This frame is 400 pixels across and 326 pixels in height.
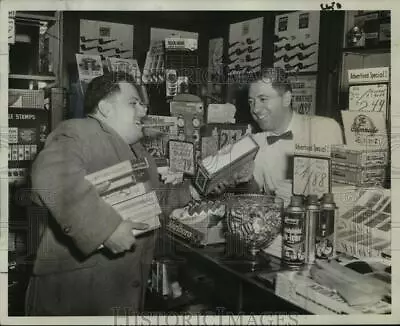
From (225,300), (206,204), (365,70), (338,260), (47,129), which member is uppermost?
(365,70)

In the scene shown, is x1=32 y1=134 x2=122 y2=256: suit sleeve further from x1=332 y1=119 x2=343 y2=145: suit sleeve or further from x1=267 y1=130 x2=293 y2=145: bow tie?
x1=332 y1=119 x2=343 y2=145: suit sleeve

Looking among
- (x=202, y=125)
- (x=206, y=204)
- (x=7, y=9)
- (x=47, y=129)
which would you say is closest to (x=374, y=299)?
(x=206, y=204)

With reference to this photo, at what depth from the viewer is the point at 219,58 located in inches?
47.1

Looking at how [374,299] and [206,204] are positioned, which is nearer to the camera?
[374,299]

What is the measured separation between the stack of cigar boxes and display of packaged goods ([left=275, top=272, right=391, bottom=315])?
27cm

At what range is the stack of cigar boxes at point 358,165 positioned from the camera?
1180 mm

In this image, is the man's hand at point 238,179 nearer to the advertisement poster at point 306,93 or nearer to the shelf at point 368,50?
the advertisement poster at point 306,93

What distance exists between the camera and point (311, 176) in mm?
1189

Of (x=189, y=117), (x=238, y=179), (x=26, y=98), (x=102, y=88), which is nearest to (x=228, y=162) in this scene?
(x=238, y=179)

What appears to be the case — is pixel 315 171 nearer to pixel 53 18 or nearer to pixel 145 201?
pixel 145 201

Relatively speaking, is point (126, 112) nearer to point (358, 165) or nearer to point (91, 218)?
point (91, 218)

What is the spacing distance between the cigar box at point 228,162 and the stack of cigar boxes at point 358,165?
0.21 metres

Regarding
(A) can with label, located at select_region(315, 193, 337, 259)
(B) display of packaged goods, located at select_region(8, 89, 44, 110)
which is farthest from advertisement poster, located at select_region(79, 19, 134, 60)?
(A) can with label, located at select_region(315, 193, 337, 259)

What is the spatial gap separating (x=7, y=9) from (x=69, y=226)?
0.58 m
